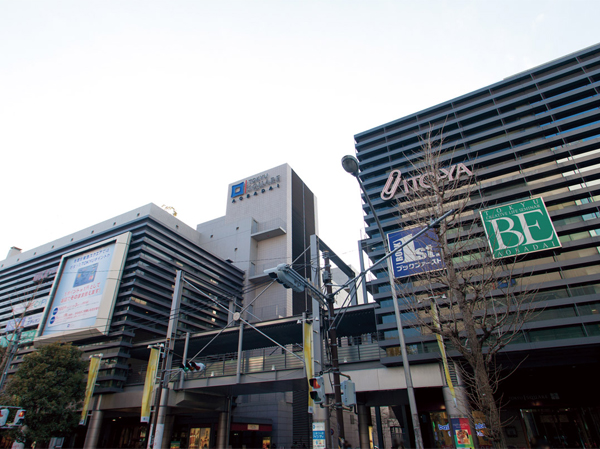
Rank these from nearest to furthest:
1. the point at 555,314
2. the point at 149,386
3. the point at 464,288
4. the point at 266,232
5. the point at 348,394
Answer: the point at 348,394
the point at 464,288
the point at 555,314
the point at 149,386
the point at 266,232

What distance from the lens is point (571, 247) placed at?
22422 millimetres

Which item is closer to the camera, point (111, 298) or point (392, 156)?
point (392, 156)

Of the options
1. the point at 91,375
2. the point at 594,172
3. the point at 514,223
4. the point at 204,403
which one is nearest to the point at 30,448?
the point at 91,375

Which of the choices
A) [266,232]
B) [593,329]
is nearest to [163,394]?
[593,329]

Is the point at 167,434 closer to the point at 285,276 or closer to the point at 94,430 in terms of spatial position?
the point at 94,430

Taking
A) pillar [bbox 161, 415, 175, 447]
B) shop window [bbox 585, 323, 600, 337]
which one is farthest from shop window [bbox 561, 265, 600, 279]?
pillar [bbox 161, 415, 175, 447]

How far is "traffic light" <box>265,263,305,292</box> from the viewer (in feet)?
40.4

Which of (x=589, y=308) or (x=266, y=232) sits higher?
(x=266, y=232)

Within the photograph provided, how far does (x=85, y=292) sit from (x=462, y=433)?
4169cm

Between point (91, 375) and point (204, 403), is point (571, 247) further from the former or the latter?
point (91, 375)

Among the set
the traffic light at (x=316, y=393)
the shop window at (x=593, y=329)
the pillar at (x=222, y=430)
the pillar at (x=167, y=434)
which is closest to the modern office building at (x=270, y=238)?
the pillar at (x=222, y=430)

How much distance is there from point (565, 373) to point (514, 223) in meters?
13.1

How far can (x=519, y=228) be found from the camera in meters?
23.3

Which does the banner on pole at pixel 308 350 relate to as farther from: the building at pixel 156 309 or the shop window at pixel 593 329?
the shop window at pixel 593 329
